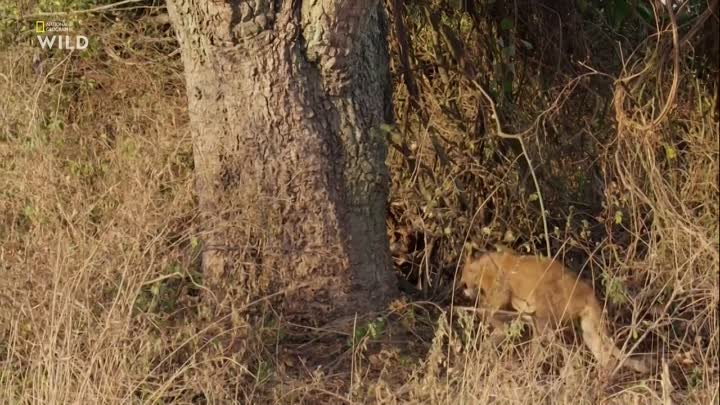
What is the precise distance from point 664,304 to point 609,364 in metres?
0.36

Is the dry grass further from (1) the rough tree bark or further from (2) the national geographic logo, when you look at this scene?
(1) the rough tree bark

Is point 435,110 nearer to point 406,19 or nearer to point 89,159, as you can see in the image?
point 406,19

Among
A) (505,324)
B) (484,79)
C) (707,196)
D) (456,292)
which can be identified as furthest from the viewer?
(484,79)

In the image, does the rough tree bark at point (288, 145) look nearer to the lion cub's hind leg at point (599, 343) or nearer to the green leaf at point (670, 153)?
the lion cub's hind leg at point (599, 343)

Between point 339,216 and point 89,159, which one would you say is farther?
point 89,159

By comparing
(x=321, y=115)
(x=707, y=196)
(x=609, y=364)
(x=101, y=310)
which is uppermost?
(x=321, y=115)

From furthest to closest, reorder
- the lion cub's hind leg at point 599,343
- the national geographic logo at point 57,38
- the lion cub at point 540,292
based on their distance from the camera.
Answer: the national geographic logo at point 57,38 < the lion cub at point 540,292 < the lion cub's hind leg at point 599,343

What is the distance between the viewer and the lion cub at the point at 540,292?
5214 millimetres

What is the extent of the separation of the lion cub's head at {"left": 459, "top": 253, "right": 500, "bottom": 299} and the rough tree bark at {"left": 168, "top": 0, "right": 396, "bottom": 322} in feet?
1.60

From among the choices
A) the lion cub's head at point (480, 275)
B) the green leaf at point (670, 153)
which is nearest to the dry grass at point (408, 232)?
the green leaf at point (670, 153)

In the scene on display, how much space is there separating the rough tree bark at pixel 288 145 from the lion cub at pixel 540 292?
1.78ft


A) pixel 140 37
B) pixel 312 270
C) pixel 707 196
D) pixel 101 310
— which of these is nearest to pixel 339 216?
pixel 312 270

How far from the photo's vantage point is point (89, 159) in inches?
266

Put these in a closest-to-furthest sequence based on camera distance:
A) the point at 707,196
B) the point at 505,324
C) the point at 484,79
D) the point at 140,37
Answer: the point at 707,196 → the point at 505,324 → the point at 484,79 → the point at 140,37
